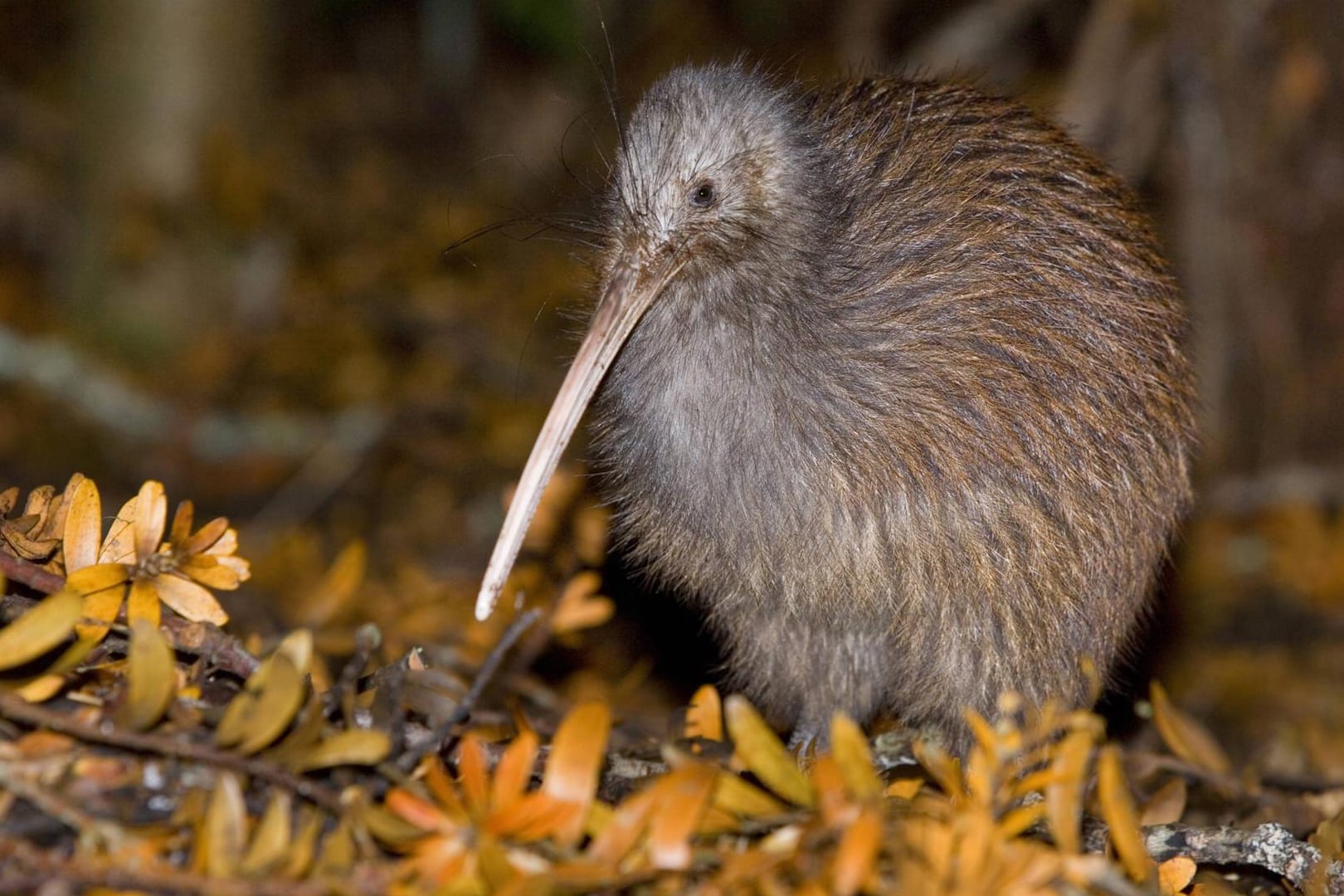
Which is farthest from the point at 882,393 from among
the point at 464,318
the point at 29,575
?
the point at 464,318

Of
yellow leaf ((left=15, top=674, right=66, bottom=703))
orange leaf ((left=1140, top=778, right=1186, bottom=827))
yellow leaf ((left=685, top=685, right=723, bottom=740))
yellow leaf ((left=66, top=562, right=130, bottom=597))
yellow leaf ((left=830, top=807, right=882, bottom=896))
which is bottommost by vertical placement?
orange leaf ((left=1140, top=778, right=1186, bottom=827))

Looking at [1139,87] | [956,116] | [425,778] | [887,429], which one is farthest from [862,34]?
[425,778]

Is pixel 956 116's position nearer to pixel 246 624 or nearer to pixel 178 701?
pixel 178 701

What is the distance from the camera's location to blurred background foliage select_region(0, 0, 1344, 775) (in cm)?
427

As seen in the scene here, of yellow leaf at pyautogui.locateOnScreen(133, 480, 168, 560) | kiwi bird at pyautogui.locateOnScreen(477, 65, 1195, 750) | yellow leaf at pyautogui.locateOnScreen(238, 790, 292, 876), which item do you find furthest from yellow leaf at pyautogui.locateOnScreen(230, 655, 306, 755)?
kiwi bird at pyautogui.locateOnScreen(477, 65, 1195, 750)

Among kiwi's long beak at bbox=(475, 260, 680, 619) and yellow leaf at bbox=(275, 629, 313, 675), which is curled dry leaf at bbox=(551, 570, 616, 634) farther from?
yellow leaf at bbox=(275, 629, 313, 675)

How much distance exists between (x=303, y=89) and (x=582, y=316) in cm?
617

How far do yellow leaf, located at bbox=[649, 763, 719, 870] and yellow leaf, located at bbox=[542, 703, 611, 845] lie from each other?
0.27 feet

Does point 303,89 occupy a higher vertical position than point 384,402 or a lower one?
higher

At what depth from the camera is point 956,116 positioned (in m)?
2.82

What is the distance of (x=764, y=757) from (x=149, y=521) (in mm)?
993

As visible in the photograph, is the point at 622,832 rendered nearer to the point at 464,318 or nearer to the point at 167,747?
the point at 167,747

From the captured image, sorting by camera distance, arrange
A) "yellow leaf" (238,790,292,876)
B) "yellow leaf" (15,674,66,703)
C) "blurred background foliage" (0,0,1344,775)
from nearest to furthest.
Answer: "yellow leaf" (238,790,292,876) → "yellow leaf" (15,674,66,703) → "blurred background foliage" (0,0,1344,775)

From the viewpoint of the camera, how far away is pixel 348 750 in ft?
5.69
